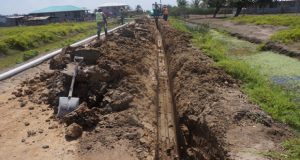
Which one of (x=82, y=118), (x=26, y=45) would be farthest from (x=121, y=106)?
(x=26, y=45)

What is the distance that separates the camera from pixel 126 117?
7.45 m

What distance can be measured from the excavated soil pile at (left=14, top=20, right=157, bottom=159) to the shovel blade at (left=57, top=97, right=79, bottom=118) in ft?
0.76

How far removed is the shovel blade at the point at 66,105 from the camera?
793 cm

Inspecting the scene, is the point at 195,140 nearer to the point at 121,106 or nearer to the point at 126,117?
the point at 126,117

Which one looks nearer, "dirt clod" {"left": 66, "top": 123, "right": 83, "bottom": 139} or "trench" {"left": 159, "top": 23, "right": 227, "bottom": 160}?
"trench" {"left": 159, "top": 23, "right": 227, "bottom": 160}

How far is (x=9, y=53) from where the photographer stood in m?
19.2

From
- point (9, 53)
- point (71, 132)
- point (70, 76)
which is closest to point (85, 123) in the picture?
point (71, 132)

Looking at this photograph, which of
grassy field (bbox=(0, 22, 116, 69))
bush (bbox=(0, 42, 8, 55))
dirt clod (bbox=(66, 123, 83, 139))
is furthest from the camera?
bush (bbox=(0, 42, 8, 55))

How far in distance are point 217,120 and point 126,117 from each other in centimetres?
199

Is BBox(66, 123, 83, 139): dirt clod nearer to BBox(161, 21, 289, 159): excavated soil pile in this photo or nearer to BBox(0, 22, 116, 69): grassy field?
BBox(161, 21, 289, 159): excavated soil pile

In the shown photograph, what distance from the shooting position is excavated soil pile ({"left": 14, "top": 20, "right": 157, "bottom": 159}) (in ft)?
22.3

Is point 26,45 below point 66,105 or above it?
below

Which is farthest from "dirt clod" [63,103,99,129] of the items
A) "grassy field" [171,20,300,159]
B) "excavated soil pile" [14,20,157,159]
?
"grassy field" [171,20,300,159]

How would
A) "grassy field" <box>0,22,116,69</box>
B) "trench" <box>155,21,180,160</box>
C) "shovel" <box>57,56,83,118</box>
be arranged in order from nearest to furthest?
"trench" <box>155,21,180,160</box>, "shovel" <box>57,56,83,118</box>, "grassy field" <box>0,22,116,69</box>
